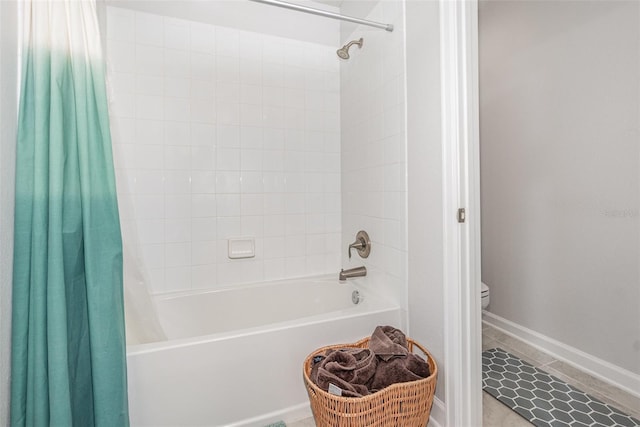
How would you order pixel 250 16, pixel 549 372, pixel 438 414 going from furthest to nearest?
pixel 250 16 < pixel 549 372 < pixel 438 414

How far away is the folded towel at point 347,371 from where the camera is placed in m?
1.16

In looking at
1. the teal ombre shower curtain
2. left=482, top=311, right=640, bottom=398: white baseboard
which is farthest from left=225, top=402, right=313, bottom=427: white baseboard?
left=482, top=311, right=640, bottom=398: white baseboard

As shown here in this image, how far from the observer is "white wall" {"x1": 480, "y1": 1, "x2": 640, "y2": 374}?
1.62 m

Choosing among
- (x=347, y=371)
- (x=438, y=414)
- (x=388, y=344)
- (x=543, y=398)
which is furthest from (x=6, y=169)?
(x=543, y=398)

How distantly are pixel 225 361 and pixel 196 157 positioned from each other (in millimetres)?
1215

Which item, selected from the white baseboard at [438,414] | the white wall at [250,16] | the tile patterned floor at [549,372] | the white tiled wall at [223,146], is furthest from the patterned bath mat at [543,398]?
the white wall at [250,16]

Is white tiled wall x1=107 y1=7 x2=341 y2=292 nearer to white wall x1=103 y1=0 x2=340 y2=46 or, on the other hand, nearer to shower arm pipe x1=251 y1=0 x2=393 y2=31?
white wall x1=103 y1=0 x2=340 y2=46

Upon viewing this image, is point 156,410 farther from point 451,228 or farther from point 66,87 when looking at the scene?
point 451,228

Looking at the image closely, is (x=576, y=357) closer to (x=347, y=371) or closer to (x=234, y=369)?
(x=347, y=371)

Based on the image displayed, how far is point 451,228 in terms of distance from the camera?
1.29m

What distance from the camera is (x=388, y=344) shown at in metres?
1.29

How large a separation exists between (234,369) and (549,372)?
69.9 inches

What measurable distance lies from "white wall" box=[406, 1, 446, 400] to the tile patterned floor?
0.37m

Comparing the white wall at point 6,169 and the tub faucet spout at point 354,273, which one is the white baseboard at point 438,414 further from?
the white wall at point 6,169
